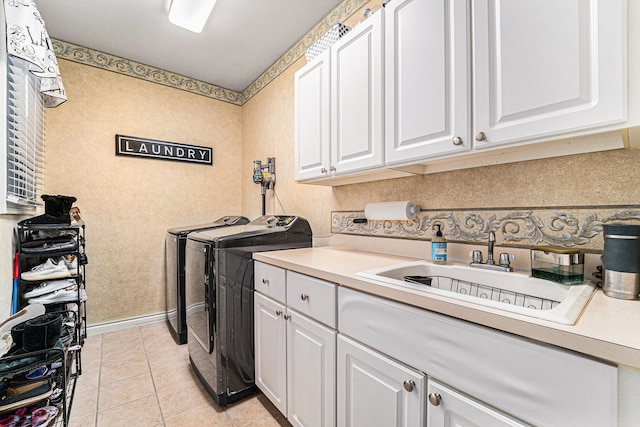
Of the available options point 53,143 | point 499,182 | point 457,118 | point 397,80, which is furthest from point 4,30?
point 499,182

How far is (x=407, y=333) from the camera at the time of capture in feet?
2.95

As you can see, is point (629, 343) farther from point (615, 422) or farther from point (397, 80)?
point (397, 80)

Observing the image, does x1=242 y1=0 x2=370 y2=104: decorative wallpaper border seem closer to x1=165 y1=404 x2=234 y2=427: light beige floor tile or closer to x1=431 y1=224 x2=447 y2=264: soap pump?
x1=431 y1=224 x2=447 y2=264: soap pump

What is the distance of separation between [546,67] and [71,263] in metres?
2.70

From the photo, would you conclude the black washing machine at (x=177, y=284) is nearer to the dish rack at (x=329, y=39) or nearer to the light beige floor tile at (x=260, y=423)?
the light beige floor tile at (x=260, y=423)

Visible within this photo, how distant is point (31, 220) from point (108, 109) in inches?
59.9

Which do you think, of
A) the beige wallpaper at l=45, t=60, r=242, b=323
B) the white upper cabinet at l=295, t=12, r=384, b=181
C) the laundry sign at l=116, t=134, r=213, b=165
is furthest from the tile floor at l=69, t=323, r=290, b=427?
the laundry sign at l=116, t=134, r=213, b=165

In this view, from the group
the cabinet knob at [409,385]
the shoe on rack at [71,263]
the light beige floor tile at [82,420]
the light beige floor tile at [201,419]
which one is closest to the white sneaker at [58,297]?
the shoe on rack at [71,263]

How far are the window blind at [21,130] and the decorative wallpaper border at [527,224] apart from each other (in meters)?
2.22

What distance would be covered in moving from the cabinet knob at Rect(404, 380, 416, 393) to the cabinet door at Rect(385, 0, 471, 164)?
86cm

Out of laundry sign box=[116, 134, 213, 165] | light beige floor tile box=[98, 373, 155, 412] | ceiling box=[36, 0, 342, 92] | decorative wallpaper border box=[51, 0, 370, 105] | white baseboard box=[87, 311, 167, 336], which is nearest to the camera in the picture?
light beige floor tile box=[98, 373, 155, 412]

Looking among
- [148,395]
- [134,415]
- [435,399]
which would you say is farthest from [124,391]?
[435,399]

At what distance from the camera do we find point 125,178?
2865 mm

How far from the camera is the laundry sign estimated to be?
2.85 m
